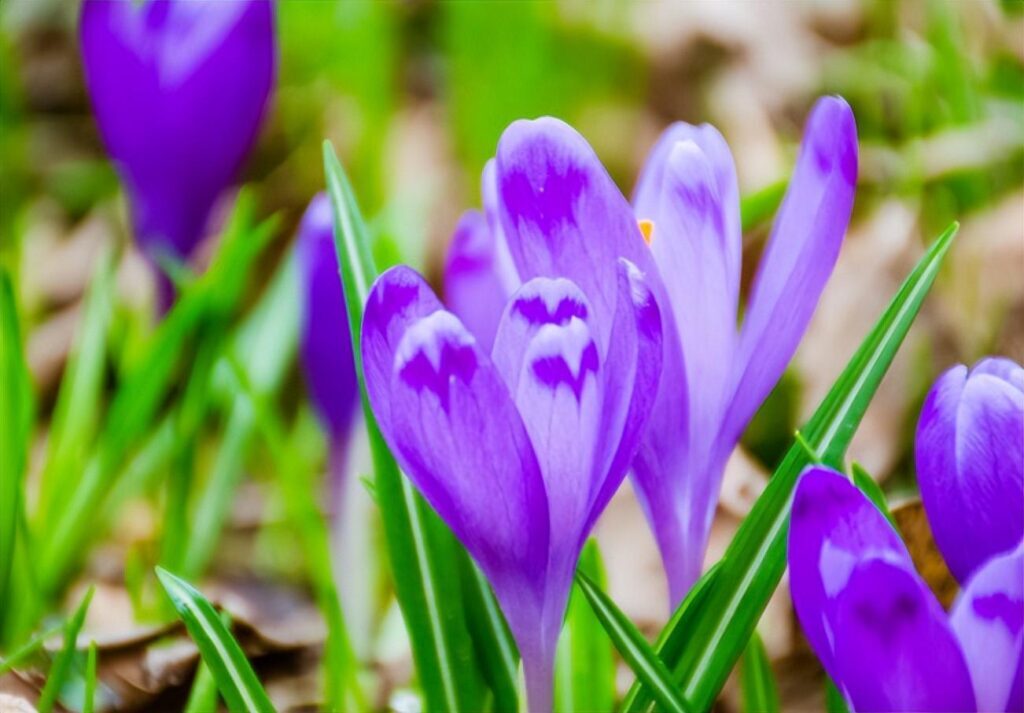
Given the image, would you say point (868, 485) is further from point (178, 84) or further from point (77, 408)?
point (77, 408)

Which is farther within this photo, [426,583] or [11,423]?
[11,423]

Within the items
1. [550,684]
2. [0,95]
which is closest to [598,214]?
[550,684]

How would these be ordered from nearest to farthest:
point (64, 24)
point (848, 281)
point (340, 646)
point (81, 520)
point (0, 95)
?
1. point (340, 646)
2. point (81, 520)
3. point (848, 281)
4. point (0, 95)
5. point (64, 24)

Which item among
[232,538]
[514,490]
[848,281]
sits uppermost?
[514,490]

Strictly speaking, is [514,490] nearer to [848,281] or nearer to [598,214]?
[598,214]

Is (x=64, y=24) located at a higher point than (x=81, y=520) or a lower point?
higher

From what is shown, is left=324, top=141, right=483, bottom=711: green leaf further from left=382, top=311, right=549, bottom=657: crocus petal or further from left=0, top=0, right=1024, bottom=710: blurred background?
left=0, top=0, right=1024, bottom=710: blurred background

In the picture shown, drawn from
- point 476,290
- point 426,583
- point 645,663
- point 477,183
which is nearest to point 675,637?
point 645,663
